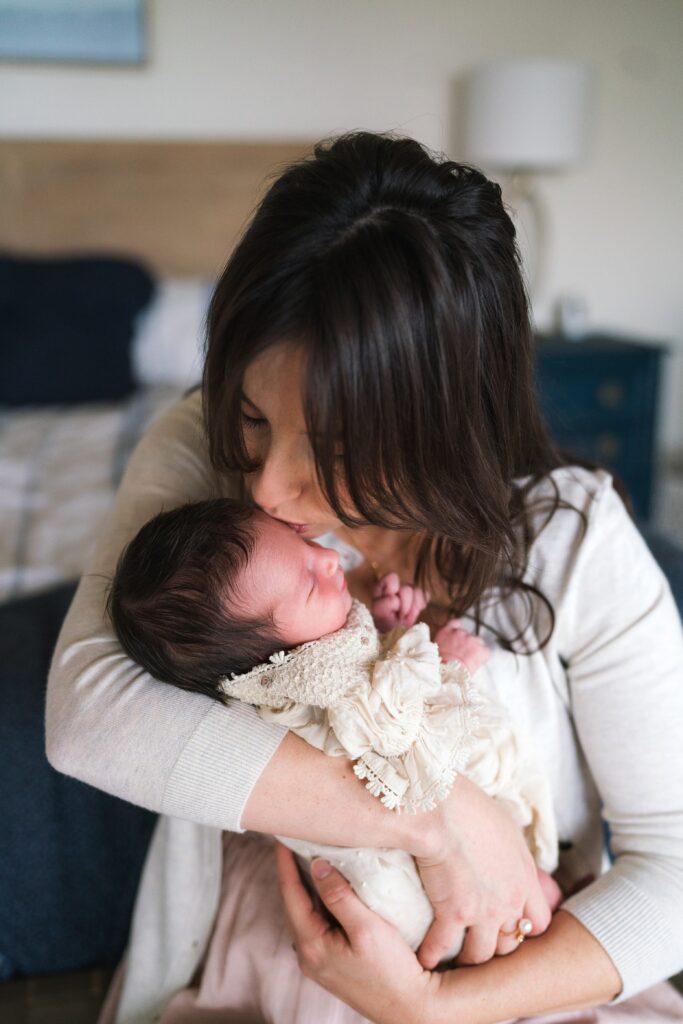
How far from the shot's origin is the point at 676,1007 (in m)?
0.84

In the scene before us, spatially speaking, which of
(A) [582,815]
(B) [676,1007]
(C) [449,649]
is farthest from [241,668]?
(B) [676,1007]

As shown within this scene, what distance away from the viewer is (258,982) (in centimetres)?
87

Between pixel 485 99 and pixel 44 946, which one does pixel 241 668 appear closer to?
pixel 44 946

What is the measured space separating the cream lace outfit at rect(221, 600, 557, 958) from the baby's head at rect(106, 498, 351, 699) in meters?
0.03

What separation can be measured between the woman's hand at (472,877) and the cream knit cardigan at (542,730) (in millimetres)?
76

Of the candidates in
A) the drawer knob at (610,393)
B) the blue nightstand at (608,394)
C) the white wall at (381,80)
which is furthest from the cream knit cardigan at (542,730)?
the white wall at (381,80)

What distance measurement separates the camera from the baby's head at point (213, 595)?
0.75 m

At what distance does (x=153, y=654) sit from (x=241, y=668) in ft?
0.29

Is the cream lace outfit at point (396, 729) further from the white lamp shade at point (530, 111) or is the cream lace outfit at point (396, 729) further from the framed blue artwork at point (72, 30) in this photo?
the framed blue artwork at point (72, 30)

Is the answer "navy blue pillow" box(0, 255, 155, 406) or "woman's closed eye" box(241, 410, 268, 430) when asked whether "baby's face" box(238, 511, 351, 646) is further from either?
"navy blue pillow" box(0, 255, 155, 406)

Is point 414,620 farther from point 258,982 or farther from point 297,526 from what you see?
point 258,982

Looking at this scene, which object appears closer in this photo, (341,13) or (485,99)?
(485,99)

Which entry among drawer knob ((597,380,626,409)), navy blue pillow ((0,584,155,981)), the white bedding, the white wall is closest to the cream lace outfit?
navy blue pillow ((0,584,155,981))

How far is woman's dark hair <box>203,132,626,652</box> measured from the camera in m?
0.63
